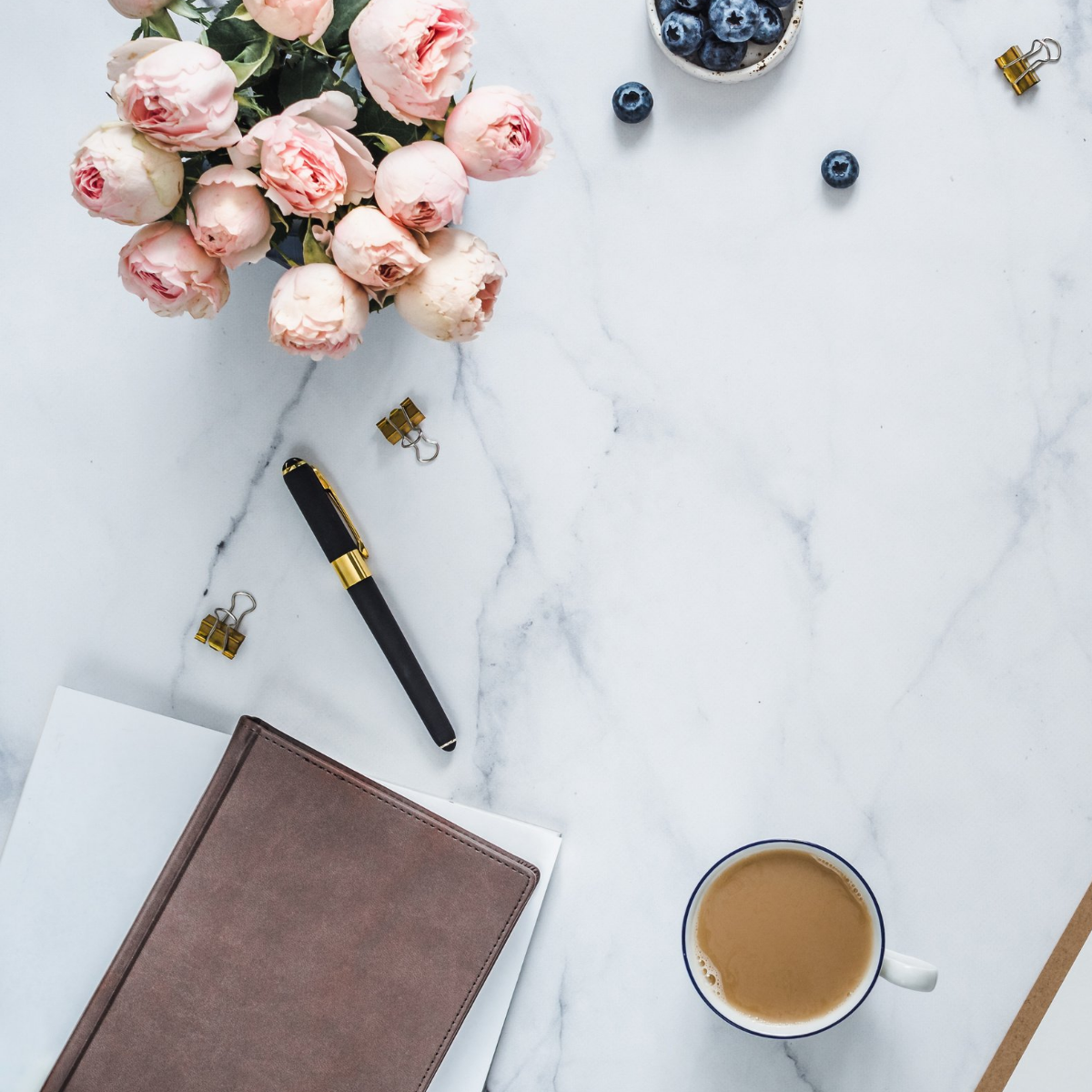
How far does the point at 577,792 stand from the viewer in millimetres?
706

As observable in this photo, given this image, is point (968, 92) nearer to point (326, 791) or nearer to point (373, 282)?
point (373, 282)

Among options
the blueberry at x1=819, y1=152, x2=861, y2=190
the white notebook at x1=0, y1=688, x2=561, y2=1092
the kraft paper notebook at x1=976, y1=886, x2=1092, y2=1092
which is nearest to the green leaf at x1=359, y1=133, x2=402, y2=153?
the blueberry at x1=819, y1=152, x2=861, y2=190

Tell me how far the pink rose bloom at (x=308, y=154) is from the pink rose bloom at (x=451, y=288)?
0.06m

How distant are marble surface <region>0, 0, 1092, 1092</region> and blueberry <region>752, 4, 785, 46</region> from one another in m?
0.03

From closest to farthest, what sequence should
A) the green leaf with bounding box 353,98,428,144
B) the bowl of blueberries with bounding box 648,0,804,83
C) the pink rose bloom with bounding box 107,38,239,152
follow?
1. the pink rose bloom with bounding box 107,38,239,152
2. the green leaf with bounding box 353,98,428,144
3. the bowl of blueberries with bounding box 648,0,804,83

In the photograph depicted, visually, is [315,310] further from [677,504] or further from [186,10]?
[677,504]

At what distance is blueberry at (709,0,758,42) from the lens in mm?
626

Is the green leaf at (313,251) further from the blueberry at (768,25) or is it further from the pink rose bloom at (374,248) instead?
the blueberry at (768,25)

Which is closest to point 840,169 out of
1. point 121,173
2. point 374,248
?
point 374,248

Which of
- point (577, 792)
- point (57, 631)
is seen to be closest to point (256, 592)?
point (57, 631)

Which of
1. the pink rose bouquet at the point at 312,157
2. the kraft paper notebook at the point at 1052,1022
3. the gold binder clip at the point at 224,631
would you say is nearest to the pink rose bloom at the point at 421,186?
the pink rose bouquet at the point at 312,157

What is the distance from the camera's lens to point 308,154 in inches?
17.9

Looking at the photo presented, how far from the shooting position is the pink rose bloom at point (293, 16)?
445 mm

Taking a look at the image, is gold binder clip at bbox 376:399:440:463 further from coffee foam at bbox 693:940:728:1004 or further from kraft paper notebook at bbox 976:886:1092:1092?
kraft paper notebook at bbox 976:886:1092:1092
